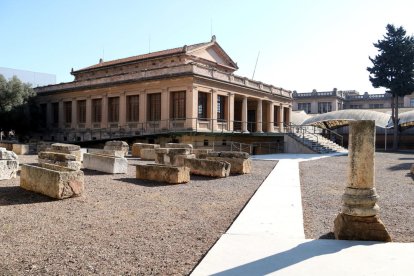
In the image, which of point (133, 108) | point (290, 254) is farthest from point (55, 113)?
point (290, 254)

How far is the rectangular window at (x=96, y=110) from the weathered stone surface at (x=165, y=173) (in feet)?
80.0

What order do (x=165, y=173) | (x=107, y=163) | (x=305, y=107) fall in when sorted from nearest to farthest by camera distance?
(x=165, y=173)
(x=107, y=163)
(x=305, y=107)

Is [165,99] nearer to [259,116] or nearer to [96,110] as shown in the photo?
[96,110]

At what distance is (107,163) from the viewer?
1332cm

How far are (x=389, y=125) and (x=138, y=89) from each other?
93.7 feet

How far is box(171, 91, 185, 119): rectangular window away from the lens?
93.8 ft

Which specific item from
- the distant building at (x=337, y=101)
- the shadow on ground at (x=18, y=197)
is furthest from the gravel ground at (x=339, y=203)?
the distant building at (x=337, y=101)

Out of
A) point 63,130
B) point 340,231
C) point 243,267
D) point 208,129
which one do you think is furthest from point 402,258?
point 63,130

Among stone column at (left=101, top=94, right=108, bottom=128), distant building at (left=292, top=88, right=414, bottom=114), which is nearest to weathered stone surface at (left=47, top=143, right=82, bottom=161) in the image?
stone column at (left=101, top=94, right=108, bottom=128)

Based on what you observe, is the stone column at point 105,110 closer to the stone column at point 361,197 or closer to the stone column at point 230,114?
the stone column at point 230,114

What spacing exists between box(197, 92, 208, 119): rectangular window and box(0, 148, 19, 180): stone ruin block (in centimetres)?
1864

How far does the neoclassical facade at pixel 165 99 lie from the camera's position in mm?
28344

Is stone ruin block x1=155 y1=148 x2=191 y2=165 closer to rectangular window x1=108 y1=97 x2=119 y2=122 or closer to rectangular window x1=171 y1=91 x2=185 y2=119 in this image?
rectangular window x1=171 y1=91 x2=185 y2=119

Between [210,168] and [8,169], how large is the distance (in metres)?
6.60
